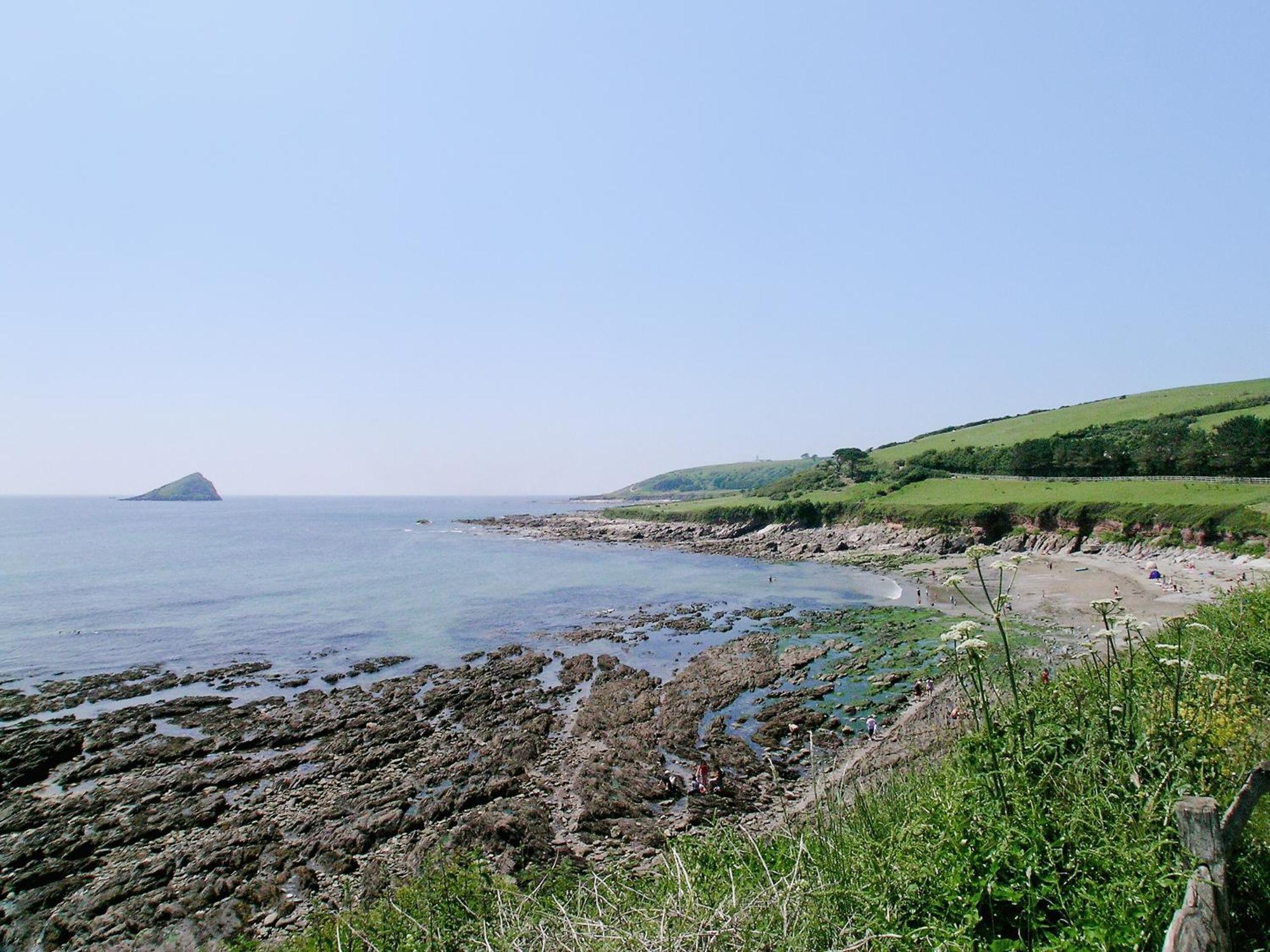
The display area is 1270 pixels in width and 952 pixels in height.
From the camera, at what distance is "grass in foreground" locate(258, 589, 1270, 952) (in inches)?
174

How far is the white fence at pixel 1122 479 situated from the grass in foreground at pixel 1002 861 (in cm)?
6032

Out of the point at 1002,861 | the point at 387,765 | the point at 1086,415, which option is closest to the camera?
the point at 1002,861

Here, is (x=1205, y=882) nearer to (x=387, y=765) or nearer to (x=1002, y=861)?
(x=1002, y=861)

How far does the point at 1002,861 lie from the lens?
4926 millimetres

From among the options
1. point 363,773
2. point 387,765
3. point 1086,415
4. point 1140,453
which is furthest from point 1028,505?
point 363,773

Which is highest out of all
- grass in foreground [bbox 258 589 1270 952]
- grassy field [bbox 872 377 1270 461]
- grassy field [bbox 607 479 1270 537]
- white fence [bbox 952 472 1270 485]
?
grassy field [bbox 872 377 1270 461]

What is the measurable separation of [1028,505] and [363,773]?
198 ft

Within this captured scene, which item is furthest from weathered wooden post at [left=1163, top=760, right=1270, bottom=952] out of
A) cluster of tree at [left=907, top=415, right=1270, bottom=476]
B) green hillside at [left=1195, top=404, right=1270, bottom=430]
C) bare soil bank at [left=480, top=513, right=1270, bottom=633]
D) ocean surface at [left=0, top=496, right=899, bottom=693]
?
green hillside at [left=1195, top=404, right=1270, bottom=430]

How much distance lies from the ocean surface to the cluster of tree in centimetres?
3392

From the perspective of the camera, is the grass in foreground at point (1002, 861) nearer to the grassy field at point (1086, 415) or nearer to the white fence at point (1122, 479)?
the white fence at point (1122, 479)

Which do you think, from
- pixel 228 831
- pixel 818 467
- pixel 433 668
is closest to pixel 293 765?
pixel 228 831

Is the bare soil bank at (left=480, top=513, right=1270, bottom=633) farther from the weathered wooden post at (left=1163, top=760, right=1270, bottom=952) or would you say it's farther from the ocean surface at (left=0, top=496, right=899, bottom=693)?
the ocean surface at (left=0, top=496, right=899, bottom=693)

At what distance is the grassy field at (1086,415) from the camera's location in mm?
88875

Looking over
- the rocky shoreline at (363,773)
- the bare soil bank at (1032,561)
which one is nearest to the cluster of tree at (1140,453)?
the bare soil bank at (1032,561)
